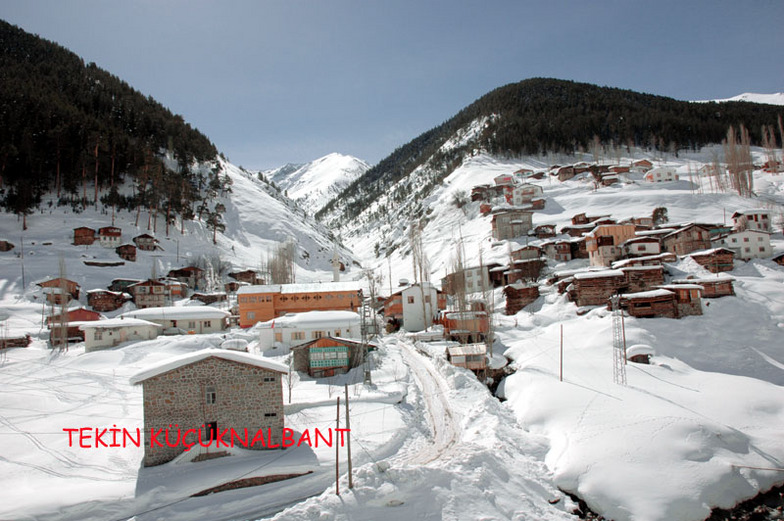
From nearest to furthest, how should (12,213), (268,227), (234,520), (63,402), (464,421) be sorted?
(234,520) → (464,421) → (63,402) → (12,213) → (268,227)

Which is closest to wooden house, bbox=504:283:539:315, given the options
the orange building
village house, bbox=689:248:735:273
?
village house, bbox=689:248:735:273

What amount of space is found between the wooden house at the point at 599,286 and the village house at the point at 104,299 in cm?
4989

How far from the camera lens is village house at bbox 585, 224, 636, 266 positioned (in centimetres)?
4769

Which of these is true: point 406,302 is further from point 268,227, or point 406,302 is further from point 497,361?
point 268,227

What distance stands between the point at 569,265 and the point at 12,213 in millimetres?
78707

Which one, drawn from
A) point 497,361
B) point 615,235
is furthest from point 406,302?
point 615,235

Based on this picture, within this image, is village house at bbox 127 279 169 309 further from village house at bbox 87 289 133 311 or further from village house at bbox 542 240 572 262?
village house at bbox 542 240 572 262

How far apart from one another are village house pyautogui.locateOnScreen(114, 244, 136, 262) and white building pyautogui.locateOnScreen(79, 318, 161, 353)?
25.1 metres

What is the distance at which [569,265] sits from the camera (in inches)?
2052

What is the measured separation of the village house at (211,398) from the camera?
15047 millimetres

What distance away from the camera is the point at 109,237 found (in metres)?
62.1

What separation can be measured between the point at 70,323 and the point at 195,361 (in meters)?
33.6

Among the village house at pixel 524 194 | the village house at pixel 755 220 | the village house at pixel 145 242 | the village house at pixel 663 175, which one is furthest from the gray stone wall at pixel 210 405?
the village house at pixel 663 175

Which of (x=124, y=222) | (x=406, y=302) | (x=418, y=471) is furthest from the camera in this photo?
(x=124, y=222)
